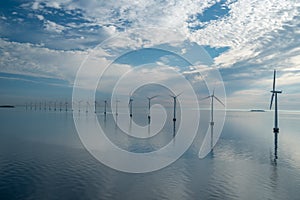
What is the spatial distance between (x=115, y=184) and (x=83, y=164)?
11.3 m

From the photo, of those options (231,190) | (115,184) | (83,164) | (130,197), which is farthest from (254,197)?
(83,164)

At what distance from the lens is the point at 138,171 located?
3694cm

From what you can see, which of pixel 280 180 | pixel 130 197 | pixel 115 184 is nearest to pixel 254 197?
pixel 280 180

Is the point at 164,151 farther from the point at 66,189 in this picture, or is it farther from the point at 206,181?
the point at 66,189

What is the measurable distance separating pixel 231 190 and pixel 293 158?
89.3ft

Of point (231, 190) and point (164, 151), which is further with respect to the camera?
point (164, 151)

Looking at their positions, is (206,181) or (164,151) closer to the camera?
(206,181)

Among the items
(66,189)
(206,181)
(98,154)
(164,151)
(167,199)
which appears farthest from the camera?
(164,151)

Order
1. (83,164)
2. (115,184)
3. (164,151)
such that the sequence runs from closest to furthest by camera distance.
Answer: (115,184) < (83,164) < (164,151)

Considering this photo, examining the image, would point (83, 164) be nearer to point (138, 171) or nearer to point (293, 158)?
point (138, 171)

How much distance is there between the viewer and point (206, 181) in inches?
1271

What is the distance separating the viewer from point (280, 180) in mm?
33594

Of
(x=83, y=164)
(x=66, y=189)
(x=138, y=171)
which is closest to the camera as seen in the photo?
(x=66, y=189)

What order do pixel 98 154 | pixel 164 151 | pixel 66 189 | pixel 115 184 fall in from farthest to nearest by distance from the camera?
pixel 164 151, pixel 98 154, pixel 115 184, pixel 66 189
